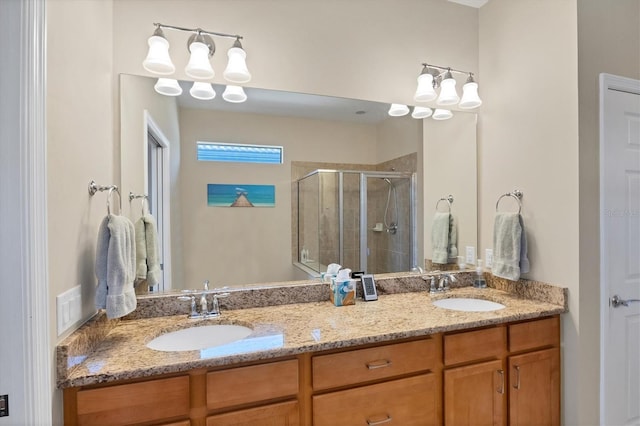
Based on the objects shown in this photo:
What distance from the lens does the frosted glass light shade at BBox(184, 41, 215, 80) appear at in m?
1.64

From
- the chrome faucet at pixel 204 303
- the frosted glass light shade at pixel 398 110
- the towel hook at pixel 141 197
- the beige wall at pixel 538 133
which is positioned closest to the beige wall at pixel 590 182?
the beige wall at pixel 538 133

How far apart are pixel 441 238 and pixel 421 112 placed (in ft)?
2.92

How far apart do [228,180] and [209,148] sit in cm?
20

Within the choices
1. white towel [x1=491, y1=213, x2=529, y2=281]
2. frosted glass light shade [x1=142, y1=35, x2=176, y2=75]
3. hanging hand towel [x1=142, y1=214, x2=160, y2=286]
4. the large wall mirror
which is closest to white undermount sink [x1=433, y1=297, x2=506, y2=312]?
white towel [x1=491, y1=213, x2=529, y2=281]

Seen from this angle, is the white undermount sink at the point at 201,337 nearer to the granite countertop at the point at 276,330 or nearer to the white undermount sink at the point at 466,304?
the granite countertop at the point at 276,330

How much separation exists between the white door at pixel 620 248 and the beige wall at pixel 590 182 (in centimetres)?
4

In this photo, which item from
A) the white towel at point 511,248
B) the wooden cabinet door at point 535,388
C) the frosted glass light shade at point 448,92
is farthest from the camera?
the frosted glass light shade at point 448,92

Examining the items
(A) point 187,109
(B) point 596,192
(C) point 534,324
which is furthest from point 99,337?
(B) point 596,192

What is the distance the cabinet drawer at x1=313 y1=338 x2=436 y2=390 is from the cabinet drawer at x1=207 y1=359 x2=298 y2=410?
0.36 ft

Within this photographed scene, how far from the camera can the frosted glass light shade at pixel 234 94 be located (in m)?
1.82

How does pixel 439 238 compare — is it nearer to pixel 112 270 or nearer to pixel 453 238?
pixel 453 238

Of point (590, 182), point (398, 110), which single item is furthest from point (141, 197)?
point (590, 182)

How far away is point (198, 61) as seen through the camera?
165 centimetres

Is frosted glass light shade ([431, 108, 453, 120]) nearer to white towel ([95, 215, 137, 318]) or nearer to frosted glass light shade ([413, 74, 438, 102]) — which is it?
frosted glass light shade ([413, 74, 438, 102])
